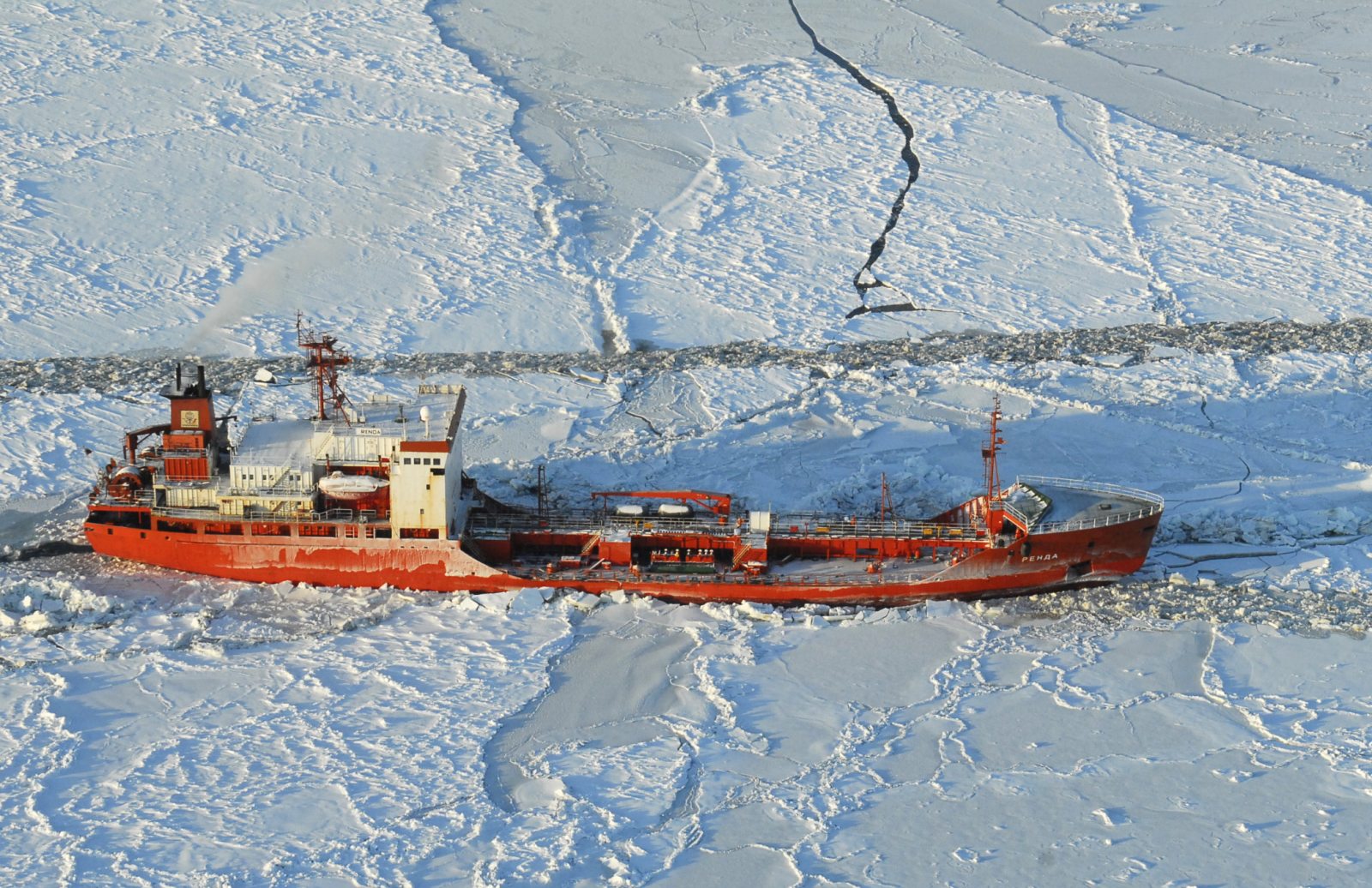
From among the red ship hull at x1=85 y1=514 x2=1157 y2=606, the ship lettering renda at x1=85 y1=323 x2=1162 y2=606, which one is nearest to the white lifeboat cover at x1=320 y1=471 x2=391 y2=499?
the ship lettering renda at x1=85 y1=323 x2=1162 y2=606

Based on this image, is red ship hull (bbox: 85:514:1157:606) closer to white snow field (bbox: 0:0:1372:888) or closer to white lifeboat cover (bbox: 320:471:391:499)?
white snow field (bbox: 0:0:1372:888)

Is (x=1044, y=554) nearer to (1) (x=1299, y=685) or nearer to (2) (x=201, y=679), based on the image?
(1) (x=1299, y=685)

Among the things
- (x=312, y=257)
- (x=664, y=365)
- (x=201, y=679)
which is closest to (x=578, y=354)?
(x=664, y=365)

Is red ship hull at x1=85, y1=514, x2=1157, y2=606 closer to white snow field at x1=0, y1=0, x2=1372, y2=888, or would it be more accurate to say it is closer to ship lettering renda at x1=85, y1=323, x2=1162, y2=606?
ship lettering renda at x1=85, y1=323, x2=1162, y2=606

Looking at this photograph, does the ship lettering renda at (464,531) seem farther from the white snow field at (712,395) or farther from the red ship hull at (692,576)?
the white snow field at (712,395)

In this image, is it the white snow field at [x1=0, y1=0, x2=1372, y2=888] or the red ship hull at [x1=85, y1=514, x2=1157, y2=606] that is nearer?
the white snow field at [x1=0, y1=0, x2=1372, y2=888]

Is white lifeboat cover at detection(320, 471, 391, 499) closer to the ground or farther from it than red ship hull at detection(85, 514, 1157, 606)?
farther from it

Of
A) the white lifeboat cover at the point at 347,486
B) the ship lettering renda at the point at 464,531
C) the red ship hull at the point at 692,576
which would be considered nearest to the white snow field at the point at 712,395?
the red ship hull at the point at 692,576
